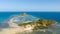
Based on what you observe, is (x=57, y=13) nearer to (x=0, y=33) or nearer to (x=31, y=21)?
(x=31, y=21)

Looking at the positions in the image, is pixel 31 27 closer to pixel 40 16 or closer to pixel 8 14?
pixel 40 16

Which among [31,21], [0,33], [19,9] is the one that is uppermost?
[19,9]

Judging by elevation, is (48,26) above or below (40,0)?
below

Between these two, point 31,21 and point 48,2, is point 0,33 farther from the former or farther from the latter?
point 48,2

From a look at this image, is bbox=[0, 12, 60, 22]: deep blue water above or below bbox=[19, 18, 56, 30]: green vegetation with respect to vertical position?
above

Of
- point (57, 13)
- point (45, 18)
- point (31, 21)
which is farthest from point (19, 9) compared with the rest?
point (57, 13)

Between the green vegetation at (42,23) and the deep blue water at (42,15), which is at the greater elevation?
the deep blue water at (42,15)

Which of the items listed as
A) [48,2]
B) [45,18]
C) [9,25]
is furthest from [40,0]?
[9,25]

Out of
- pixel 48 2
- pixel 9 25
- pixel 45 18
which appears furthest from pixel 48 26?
pixel 9 25

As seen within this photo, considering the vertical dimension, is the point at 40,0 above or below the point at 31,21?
above
